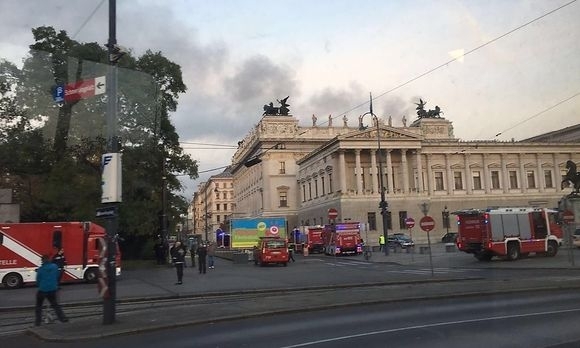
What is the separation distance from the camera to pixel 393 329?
11328 mm

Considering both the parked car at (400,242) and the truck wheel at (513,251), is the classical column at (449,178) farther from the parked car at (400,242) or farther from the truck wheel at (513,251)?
the truck wheel at (513,251)

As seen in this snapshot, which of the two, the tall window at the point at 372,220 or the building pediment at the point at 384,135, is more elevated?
the building pediment at the point at 384,135

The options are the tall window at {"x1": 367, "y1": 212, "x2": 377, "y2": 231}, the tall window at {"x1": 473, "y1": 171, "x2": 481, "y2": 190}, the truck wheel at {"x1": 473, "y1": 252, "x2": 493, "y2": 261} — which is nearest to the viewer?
the truck wheel at {"x1": 473, "y1": 252, "x2": 493, "y2": 261}

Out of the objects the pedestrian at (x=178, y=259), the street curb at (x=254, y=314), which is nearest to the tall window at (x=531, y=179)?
the pedestrian at (x=178, y=259)

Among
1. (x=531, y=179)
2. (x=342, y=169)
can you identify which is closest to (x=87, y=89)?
(x=342, y=169)


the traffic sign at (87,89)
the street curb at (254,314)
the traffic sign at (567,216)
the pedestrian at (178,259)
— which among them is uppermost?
the traffic sign at (87,89)

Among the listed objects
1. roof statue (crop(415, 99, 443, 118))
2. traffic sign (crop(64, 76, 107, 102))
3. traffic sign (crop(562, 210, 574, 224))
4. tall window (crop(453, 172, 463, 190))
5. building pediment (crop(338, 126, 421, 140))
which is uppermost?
roof statue (crop(415, 99, 443, 118))

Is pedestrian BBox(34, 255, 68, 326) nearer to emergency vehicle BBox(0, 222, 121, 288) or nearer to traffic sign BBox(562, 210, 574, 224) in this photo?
emergency vehicle BBox(0, 222, 121, 288)

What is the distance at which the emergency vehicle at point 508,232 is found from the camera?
114 ft

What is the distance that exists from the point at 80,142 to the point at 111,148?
25583 mm

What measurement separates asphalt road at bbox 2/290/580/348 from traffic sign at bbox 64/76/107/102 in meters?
5.70

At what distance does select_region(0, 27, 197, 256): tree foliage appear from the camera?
3228cm

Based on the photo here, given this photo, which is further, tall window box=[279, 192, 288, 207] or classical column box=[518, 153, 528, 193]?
tall window box=[279, 192, 288, 207]

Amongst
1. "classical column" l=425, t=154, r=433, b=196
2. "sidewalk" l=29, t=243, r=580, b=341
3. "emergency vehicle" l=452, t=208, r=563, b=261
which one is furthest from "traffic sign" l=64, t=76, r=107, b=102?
"classical column" l=425, t=154, r=433, b=196
